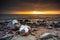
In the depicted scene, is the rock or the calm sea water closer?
the rock

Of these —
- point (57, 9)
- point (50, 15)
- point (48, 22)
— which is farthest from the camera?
point (57, 9)

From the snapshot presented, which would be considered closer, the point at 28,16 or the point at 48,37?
the point at 48,37

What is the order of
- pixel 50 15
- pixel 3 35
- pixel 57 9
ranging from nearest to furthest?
1. pixel 3 35
2. pixel 50 15
3. pixel 57 9

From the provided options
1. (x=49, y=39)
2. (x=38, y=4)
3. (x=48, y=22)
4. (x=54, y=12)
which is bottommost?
(x=49, y=39)

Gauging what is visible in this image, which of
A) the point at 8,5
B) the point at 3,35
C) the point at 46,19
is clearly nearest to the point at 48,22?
the point at 46,19

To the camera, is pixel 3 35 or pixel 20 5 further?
pixel 20 5

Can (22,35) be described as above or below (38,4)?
below

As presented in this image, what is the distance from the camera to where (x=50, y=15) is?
222cm

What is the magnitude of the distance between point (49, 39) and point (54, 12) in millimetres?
890

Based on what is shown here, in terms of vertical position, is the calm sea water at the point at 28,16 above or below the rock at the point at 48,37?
above

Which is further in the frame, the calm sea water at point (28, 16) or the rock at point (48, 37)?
the calm sea water at point (28, 16)

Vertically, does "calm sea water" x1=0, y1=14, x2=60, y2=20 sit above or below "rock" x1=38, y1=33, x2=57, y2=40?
above

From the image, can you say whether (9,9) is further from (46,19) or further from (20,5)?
(46,19)

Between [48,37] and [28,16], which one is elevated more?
[28,16]
